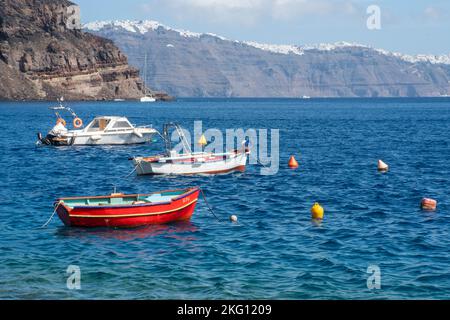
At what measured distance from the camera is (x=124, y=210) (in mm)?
31062

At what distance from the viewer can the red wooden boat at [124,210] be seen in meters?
30.9

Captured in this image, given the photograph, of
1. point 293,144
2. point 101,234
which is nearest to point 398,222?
point 101,234

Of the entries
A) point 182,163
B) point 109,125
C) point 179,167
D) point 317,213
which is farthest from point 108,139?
point 317,213

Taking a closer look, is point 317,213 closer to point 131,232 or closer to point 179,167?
point 131,232

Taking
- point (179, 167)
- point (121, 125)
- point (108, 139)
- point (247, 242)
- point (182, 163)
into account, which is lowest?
point (247, 242)

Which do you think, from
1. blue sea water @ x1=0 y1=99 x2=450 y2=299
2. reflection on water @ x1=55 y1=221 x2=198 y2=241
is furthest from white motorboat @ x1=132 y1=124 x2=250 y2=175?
reflection on water @ x1=55 y1=221 x2=198 y2=241

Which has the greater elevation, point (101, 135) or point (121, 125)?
point (121, 125)

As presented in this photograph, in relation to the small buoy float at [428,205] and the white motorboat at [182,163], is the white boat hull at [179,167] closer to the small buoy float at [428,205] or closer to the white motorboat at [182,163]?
the white motorboat at [182,163]

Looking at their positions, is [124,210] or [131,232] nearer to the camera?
→ [131,232]

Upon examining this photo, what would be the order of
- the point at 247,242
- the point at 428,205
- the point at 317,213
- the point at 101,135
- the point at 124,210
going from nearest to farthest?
the point at 247,242
the point at 124,210
the point at 317,213
the point at 428,205
the point at 101,135

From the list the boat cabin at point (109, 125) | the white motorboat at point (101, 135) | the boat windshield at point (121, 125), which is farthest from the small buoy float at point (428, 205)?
the boat windshield at point (121, 125)

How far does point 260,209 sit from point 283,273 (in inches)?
508

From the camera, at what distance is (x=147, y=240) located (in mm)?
29438
